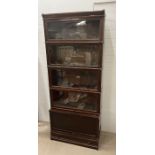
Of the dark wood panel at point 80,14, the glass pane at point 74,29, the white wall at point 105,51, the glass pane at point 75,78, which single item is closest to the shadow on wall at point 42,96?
the white wall at point 105,51

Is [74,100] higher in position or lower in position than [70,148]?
higher

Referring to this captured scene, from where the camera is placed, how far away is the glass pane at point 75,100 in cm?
224

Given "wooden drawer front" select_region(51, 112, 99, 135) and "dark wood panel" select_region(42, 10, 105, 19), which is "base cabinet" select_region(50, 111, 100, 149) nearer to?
"wooden drawer front" select_region(51, 112, 99, 135)

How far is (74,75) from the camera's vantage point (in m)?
2.28

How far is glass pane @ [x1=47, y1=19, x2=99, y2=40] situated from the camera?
208 centimetres

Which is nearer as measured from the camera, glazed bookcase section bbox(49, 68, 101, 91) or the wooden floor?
the wooden floor

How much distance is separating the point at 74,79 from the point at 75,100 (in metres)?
0.28

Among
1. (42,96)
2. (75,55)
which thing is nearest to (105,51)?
(75,55)

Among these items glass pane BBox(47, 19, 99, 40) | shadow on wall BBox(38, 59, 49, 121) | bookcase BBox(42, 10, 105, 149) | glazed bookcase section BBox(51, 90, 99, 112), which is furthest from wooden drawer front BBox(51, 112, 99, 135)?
glass pane BBox(47, 19, 99, 40)

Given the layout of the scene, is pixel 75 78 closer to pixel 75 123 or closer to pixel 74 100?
pixel 74 100
